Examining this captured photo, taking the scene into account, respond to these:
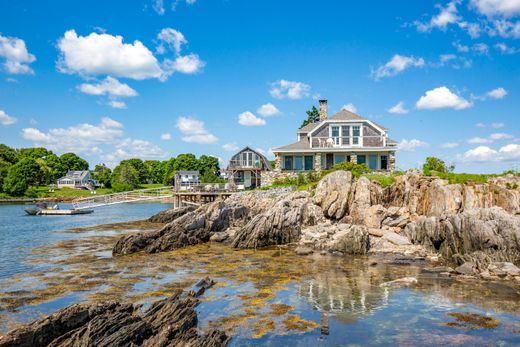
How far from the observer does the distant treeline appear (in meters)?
102

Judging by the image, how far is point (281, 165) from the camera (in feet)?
164

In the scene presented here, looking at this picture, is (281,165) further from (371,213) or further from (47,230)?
(47,230)

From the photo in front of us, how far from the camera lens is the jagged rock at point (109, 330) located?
9.38m

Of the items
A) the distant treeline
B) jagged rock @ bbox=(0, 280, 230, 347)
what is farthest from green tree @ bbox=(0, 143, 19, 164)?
jagged rock @ bbox=(0, 280, 230, 347)

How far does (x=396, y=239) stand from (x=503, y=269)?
7892 mm

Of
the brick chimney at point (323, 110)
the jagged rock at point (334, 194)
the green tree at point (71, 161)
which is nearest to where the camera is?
the jagged rock at point (334, 194)

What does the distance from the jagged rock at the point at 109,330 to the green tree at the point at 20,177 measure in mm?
103731

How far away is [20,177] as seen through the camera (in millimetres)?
101875

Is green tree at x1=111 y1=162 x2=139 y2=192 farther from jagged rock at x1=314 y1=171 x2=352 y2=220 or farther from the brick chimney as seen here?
jagged rock at x1=314 y1=171 x2=352 y2=220

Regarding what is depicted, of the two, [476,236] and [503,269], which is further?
[476,236]

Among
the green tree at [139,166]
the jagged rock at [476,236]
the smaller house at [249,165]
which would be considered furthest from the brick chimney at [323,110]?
the green tree at [139,166]

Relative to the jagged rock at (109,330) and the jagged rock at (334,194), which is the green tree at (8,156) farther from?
the jagged rock at (109,330)

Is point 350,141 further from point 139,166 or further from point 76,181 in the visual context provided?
point 139,166

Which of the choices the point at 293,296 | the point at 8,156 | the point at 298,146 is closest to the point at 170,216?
the point at 298,146
